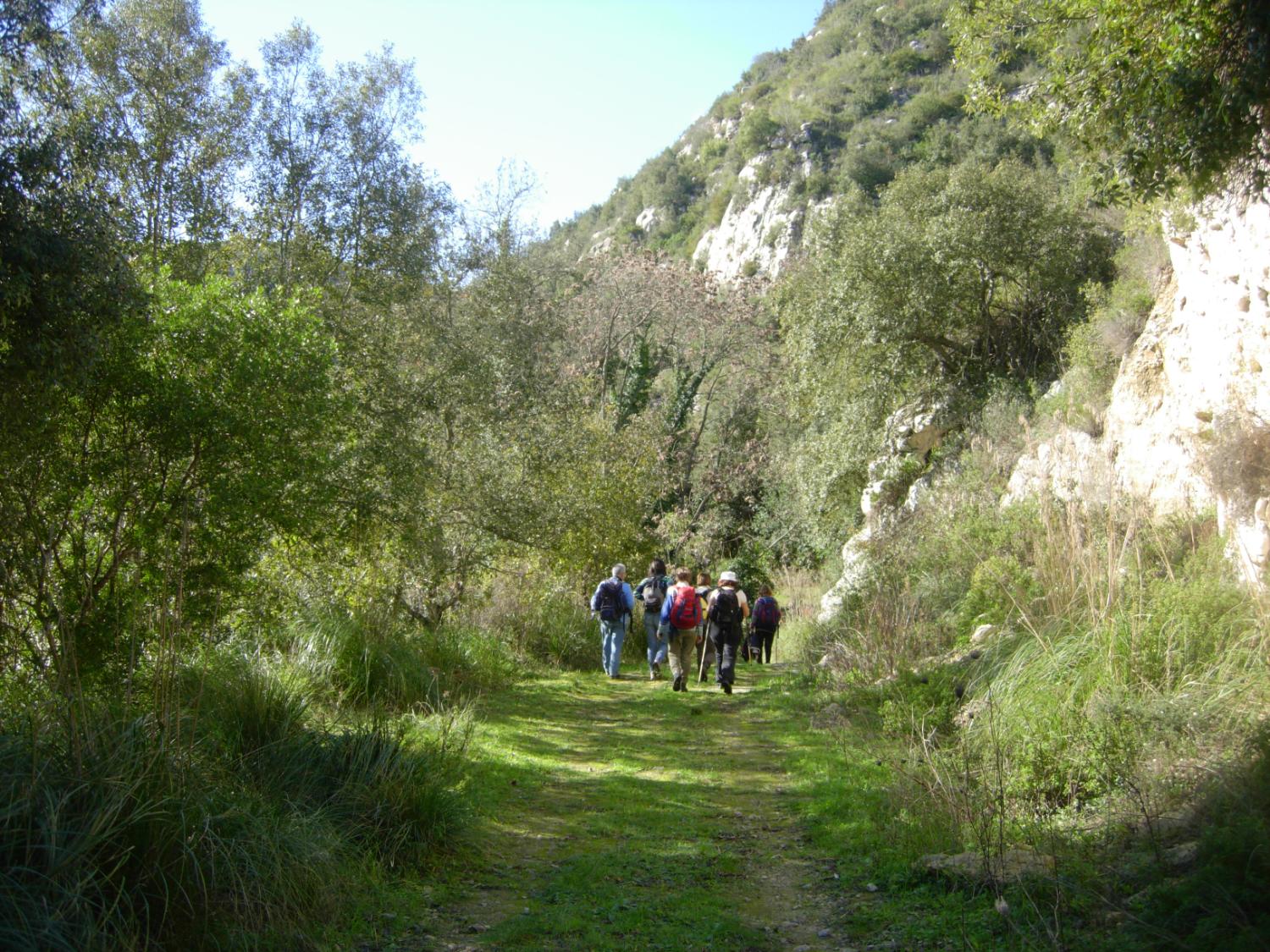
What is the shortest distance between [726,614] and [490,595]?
3921 millimetres

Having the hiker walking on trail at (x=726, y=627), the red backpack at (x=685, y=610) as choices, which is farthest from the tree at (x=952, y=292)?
the red backpack at (x=685, y=610)

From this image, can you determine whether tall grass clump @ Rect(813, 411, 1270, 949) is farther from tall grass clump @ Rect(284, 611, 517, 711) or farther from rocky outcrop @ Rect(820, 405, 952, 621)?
rocky outcrop @ Rect(820, 405, 952, 621)

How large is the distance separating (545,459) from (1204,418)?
10.2 meters

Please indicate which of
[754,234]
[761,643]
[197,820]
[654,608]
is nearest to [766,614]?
[761,643]

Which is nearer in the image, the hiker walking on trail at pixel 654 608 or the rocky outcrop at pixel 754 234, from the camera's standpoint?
the hiker walking on trail at pixel 654 608

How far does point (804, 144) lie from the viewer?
64.2 m

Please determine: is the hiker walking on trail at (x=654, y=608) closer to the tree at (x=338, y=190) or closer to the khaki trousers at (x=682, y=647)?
the khaki trousers at (x=682, y=647)

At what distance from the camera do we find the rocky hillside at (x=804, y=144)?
54406 mm

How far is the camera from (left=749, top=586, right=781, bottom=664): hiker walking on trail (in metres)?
17.0

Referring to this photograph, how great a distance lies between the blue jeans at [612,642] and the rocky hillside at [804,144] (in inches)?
1238

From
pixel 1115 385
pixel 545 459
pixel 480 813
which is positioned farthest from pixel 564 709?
pixel 1115 385

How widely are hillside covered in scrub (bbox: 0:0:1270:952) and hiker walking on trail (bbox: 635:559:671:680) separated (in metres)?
0.20

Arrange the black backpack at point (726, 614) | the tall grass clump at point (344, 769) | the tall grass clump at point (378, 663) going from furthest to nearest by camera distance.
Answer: the black backpack at point (726, 614) → the tall grass clump at point (378, 663) → the tall grass clump at point (344, 769)

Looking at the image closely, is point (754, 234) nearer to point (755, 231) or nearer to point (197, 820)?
point (755, 231)
